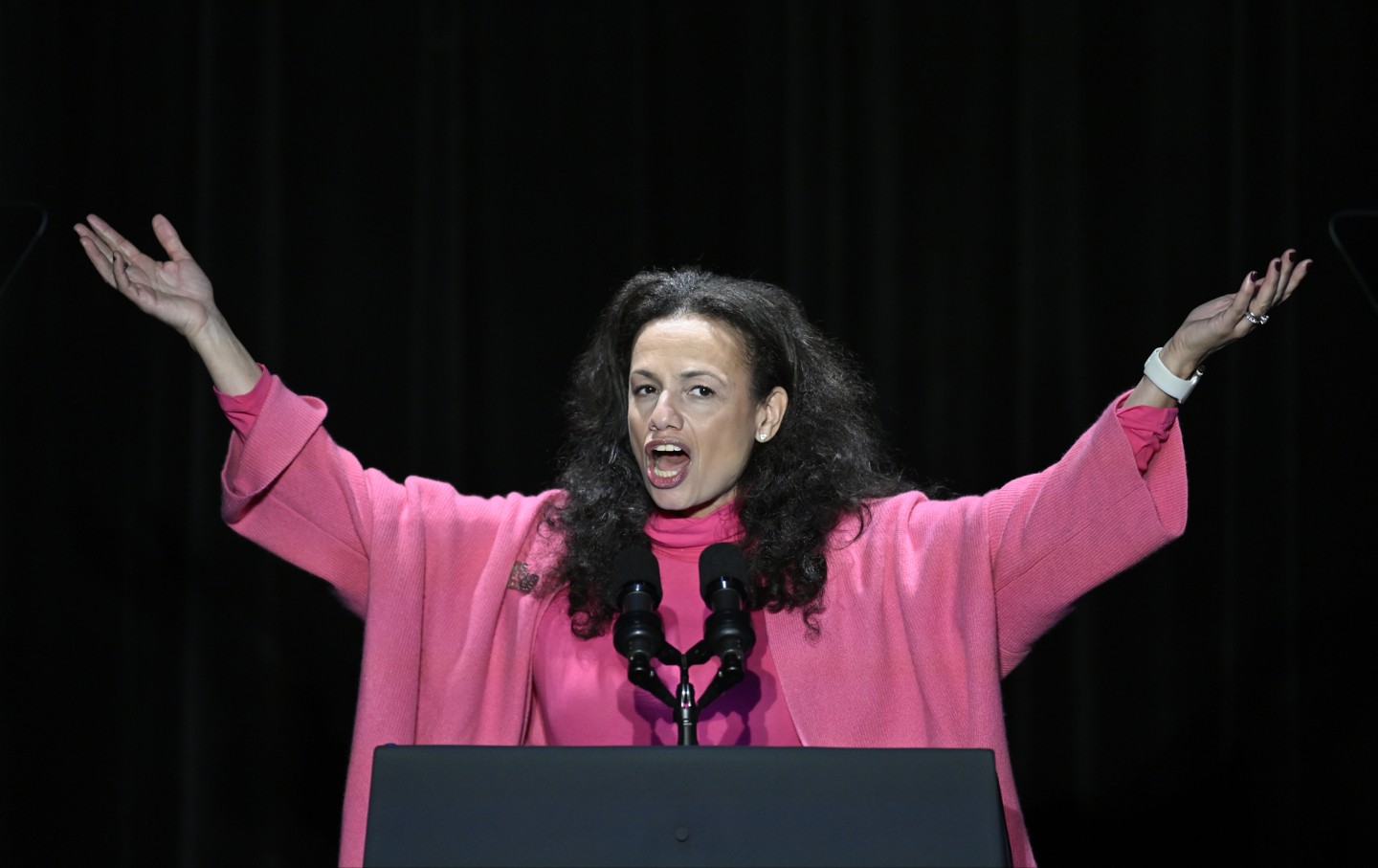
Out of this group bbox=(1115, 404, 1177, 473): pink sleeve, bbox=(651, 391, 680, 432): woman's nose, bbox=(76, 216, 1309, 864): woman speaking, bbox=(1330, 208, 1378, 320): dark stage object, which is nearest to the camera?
bbox=(1115, 404, 1177, 473): pink sleeve

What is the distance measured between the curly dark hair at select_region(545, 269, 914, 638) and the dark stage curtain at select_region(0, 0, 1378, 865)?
82 centimetres

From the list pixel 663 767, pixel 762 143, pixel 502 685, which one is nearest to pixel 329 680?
pixel 502 685

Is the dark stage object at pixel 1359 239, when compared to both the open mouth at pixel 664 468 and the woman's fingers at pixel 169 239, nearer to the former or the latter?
the open mouth at pixel 664 468

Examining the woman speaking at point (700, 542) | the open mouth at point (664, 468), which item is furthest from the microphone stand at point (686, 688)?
the open mouth at point (664, 468)

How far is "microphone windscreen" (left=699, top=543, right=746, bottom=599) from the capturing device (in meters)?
1.57

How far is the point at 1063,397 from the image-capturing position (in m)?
3.15

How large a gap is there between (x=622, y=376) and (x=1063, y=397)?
122 cm

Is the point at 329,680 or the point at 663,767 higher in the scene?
the point at 329,680

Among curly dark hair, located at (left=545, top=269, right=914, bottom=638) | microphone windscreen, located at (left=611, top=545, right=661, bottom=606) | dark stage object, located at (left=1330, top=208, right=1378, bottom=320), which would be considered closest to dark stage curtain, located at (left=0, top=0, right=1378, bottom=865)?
dark stage object, located at (left=1330, top=208, right=1378, bottom=320)

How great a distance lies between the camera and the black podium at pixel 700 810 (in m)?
1.26

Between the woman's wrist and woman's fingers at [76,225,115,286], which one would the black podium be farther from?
woman's fingers at [76,225,115,286]

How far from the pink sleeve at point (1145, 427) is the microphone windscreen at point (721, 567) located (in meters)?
0.55

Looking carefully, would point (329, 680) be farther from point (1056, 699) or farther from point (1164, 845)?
point (1164, 845)

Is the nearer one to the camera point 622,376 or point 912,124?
point 622,376
